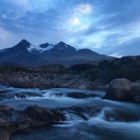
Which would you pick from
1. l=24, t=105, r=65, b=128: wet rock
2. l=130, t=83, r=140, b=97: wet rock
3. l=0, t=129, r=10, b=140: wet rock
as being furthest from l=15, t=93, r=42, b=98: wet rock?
l=0, t=129, r=10, b=140: wet rock

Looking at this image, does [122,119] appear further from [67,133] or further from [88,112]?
[67,133]

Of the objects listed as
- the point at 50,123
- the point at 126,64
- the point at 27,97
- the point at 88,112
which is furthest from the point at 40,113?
the point at 126,64

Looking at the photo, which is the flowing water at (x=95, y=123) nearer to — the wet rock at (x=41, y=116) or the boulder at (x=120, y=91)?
the wet rock at (x=41, y=116)

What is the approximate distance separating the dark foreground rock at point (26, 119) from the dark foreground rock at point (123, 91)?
914 centimetres

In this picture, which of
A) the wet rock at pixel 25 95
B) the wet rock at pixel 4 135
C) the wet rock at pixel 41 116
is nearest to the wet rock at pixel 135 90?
the wet rock at pixel 25 95

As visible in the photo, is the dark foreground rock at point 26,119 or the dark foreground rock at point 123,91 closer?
the dark foreground rock at point 26,119

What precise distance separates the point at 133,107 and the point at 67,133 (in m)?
9.20

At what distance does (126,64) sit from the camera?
5016 cm

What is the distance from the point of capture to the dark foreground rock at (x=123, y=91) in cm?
2864

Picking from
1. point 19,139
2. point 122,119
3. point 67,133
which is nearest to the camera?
point 19,139

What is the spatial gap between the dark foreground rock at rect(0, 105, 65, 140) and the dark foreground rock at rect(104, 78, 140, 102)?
914 centimetres

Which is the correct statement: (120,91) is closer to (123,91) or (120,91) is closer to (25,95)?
(123,91)

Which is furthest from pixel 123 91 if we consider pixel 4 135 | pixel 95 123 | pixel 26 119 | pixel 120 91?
pixel 4 135

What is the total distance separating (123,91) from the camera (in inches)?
1152
